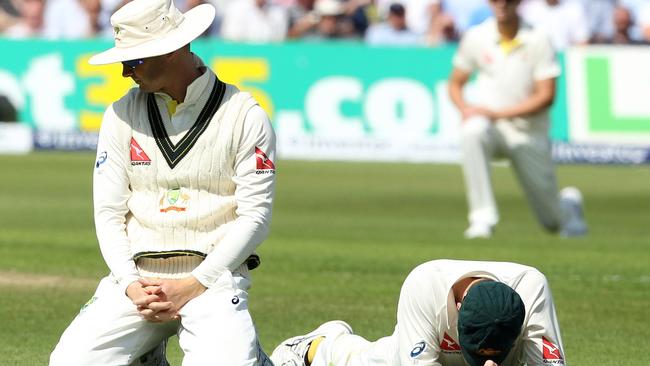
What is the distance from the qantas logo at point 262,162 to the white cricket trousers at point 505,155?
24.7 ft

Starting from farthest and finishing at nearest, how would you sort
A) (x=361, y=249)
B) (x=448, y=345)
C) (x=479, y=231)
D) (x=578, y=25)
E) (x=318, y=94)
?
1. (x=578, y=25)
2. (x=318, y=94)
3. (x=479, y=231)
4. (x=361, y=249)
5. (x=448, y=345)

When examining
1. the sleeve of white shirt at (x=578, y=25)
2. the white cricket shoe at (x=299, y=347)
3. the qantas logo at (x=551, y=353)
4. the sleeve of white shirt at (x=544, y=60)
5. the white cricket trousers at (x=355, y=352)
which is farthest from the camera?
the sleeve of white shirt at (x=578, y=25)

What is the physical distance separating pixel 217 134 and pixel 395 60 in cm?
1600

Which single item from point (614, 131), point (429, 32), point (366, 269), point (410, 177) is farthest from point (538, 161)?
point (429, 32)

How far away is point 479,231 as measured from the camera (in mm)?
13641

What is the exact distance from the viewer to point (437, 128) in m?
21.8

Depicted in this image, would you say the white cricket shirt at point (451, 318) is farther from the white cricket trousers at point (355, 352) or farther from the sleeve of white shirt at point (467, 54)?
the sleeve of white shirt at point (467, 54)

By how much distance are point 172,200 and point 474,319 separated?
1473 millimetres

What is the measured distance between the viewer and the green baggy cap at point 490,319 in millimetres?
5785

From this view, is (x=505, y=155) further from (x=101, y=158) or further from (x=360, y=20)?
(x=360, y=20)

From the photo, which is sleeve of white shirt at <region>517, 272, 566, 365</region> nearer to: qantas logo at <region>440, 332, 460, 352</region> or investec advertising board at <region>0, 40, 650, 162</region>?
qantas logo at <region>440, 332, 460, 352</region>

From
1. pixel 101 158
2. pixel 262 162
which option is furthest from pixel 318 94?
pixel 262 162

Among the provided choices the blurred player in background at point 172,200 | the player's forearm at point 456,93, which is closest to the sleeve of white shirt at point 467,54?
the player's forearm at point 456,93

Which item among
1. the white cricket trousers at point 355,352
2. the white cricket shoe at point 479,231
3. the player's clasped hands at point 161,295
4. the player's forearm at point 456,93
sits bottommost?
the white cricket shoe at point 479,231
